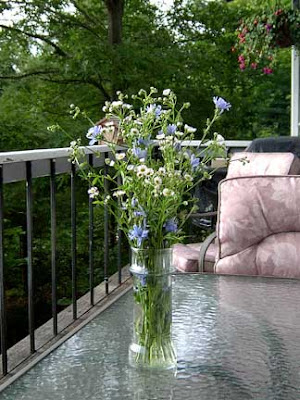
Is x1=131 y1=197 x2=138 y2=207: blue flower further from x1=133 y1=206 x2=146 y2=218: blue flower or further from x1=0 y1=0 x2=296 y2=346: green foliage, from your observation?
x1=0 y1=0 x2=296 y2=346: green foliage

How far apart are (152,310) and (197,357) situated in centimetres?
15

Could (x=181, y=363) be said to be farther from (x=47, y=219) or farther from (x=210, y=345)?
(x=47, y=219)

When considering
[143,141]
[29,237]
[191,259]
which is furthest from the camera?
[191,259]

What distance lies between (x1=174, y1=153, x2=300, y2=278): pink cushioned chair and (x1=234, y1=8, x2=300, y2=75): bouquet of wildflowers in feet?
7.96

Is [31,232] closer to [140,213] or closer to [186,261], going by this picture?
[186,261]

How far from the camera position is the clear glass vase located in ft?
4.21

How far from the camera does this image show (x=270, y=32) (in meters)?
4.70

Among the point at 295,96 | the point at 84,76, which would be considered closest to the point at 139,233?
the point at 295,96

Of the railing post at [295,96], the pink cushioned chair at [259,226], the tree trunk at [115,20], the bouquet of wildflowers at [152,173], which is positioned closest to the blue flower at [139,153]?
the bouquet of wildflowers at [152,173]

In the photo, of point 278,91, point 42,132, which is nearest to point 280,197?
point 42,132

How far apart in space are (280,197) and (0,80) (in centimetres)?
527

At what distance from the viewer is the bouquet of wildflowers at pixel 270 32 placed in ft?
15.2

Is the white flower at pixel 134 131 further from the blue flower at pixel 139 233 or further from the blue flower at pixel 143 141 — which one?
the blue flower at pixel 139 233

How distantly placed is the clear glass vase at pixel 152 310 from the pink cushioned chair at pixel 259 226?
125 cm
